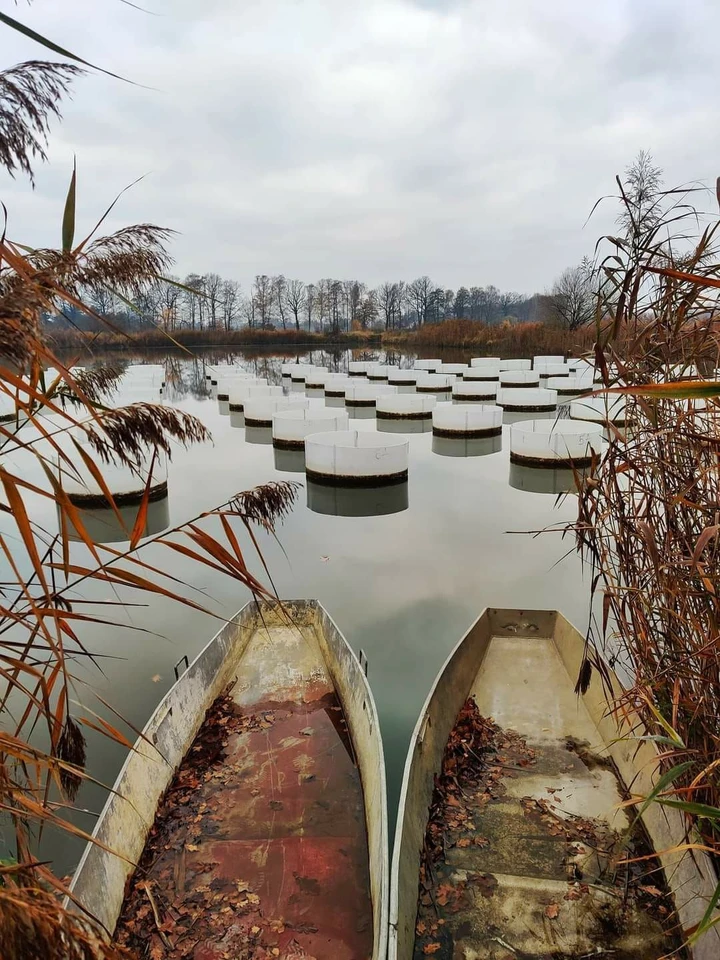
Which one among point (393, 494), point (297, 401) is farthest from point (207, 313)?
point (393, 494)

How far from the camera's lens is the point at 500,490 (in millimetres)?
→ 15836

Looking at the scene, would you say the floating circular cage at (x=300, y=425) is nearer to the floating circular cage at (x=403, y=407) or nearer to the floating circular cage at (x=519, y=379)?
the floating circular cage at (x=403, y=407)

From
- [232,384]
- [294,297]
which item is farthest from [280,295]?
[232,384]

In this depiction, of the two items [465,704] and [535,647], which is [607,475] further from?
[535,647]

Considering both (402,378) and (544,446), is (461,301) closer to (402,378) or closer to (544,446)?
(402,378)

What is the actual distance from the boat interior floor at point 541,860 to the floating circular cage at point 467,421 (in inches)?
606

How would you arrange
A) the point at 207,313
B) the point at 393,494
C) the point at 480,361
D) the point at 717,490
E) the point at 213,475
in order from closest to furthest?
the point at 717,490, the point at 393,494, the point at 213,475, the point at 480,361, the point at 207,313

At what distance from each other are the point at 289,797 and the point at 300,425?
14.4 m

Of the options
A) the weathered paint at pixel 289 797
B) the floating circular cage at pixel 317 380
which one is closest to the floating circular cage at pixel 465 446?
the floating circular cage at pixel 317 380

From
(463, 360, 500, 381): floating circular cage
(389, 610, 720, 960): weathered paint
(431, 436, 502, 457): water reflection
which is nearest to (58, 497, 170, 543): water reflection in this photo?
(389, 610, 720, 960): weathered paint

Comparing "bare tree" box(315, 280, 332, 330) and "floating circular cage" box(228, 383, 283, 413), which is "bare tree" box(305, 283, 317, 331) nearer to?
"bare tree" box(315, 280, 332, 330)

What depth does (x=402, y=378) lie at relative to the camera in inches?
1312

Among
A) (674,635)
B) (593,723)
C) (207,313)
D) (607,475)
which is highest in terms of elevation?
(207,313)

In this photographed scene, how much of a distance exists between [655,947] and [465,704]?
7.52ft
